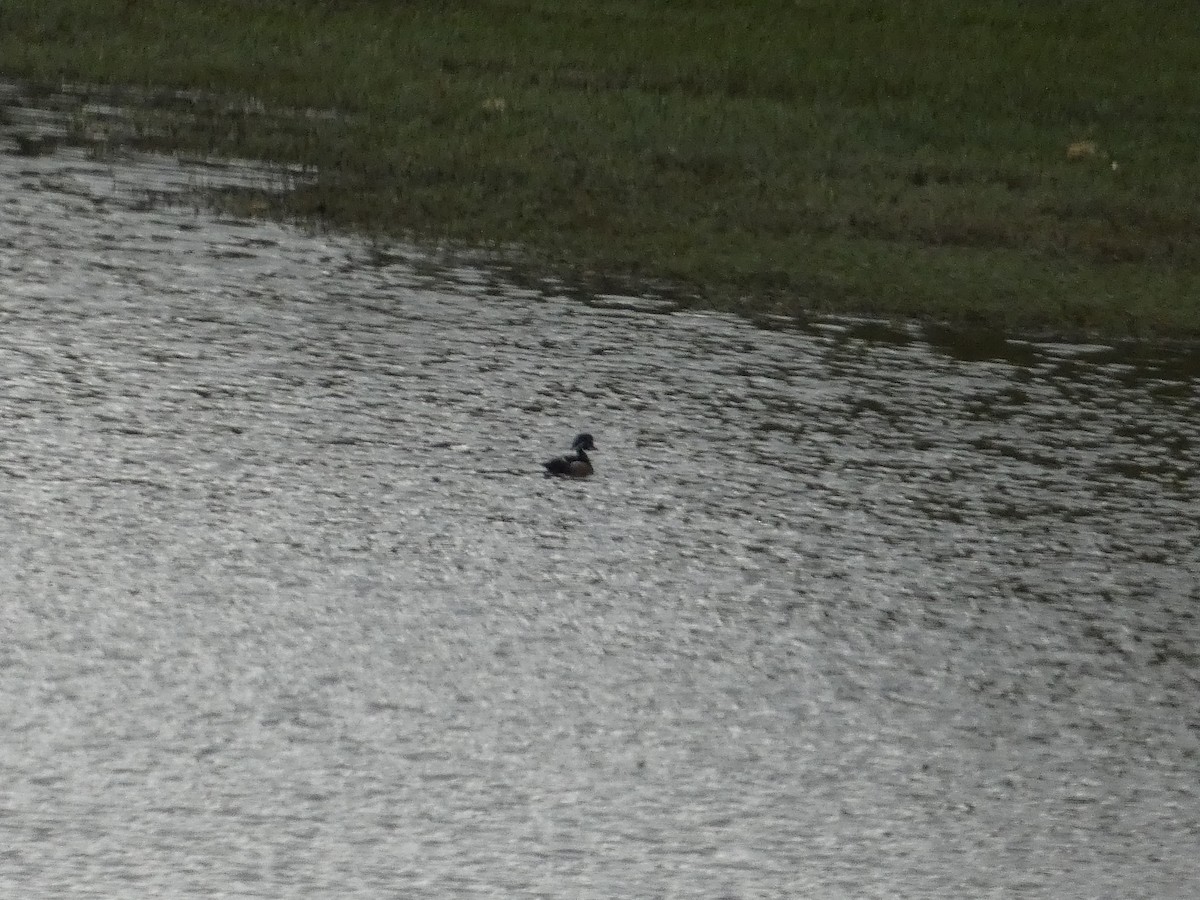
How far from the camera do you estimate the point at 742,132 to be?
26.2 m

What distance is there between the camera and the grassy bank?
69.7 feet

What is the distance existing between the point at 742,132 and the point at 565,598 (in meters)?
14.6

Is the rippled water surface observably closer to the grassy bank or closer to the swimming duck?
the swimming duck

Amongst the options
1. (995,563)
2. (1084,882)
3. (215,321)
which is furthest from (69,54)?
(1084,882)

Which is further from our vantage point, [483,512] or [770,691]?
[483,512]

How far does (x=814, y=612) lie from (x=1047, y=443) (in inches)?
176

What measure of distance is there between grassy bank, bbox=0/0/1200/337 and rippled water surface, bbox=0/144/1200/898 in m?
1.83

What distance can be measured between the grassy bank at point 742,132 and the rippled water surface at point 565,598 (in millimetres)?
1831

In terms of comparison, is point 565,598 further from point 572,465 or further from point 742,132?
point 742,132

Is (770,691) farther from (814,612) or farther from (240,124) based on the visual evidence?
(240,124)

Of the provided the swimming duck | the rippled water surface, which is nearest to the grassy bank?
the rippled water surface

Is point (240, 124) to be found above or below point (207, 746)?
above

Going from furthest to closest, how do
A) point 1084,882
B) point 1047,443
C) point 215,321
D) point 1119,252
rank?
point 1119,252
point 215,321
point 1047,443
point 1084,882

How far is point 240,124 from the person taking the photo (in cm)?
2544
